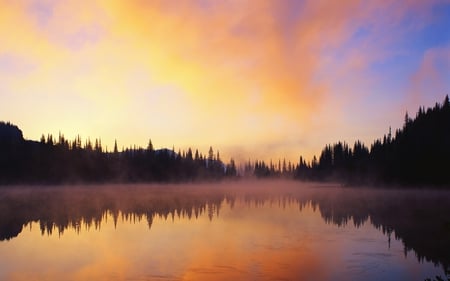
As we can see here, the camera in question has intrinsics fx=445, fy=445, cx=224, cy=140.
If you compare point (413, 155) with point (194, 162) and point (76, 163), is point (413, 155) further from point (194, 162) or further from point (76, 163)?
point (194, 162)

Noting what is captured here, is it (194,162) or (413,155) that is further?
(194,162)

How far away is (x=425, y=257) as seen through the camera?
22.1m

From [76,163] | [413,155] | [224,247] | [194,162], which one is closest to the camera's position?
[224,247]

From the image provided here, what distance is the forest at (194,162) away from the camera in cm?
9426

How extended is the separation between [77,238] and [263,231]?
12.3 meters

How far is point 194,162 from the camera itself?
7466 inches

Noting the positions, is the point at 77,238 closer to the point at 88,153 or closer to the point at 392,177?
the point at 392,177

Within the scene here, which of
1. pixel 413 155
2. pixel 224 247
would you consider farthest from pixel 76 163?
pixel 224 247

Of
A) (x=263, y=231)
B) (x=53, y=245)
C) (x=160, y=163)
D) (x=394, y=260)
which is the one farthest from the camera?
(x=160, y=163)

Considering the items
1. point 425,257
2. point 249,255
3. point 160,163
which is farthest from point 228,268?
point 160,163

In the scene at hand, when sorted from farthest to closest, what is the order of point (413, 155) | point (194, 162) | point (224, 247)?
point (194, 162), point (413, 155), point (224, 247)

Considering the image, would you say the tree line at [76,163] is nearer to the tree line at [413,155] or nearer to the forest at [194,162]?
the forest at [194,162]

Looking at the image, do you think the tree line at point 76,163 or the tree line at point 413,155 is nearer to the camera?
the tree line at point 413,155

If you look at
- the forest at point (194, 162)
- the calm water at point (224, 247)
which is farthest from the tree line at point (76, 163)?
the calm water at point (224, 247)
